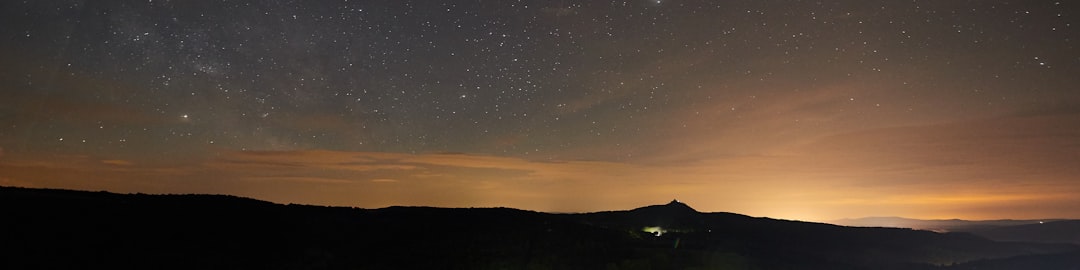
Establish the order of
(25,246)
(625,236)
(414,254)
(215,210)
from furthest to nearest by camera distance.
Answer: (625,236)
(215,210)
(414,254)
(25,246)

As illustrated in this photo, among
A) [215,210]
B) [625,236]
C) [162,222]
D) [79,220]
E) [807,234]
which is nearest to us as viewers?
[79,220]

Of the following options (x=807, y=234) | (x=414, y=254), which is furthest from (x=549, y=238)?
(x=807, y=234)

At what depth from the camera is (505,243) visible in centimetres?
4294

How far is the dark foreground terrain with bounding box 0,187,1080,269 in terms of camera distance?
27.8m

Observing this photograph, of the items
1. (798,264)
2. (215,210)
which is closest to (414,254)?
(215,210)

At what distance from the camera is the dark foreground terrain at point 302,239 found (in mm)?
27812

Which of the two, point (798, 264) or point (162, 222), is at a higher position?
point (162, 222)

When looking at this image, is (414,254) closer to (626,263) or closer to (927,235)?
(626,263)

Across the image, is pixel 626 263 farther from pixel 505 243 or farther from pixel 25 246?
pixel 25 246

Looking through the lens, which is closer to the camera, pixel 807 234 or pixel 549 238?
pixel 549 238

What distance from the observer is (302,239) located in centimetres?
3650

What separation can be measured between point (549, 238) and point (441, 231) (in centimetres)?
869

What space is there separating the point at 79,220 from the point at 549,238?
3012cm

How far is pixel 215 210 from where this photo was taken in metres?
40.1
